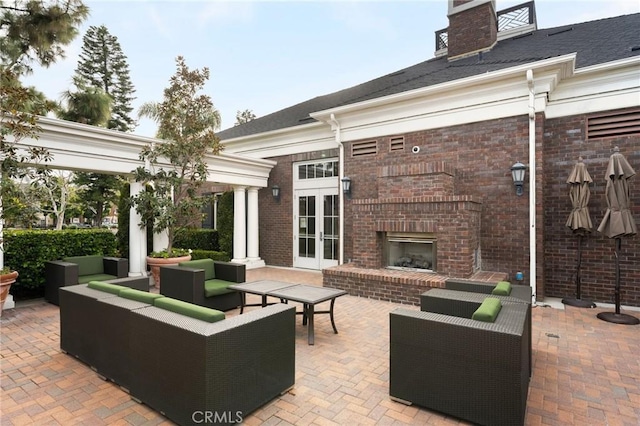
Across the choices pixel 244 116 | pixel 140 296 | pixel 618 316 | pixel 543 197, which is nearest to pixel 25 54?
pixel 140 296

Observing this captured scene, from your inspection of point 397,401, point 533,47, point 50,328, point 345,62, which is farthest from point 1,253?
point 533,47

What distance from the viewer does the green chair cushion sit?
15.6 feet

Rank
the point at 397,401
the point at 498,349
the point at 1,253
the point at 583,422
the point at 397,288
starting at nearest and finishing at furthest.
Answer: the point at 498,349 → the point at 583,422 → the point at 397,401 → the point at 1,253 → the point at 397,288

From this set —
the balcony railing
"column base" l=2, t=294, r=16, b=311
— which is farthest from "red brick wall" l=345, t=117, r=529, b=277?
"column base" l=2, t=294, r=16, b=311

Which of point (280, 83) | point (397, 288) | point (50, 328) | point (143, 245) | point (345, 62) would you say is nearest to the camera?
point (50, 328)

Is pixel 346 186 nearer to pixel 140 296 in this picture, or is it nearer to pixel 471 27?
pixel 471 27

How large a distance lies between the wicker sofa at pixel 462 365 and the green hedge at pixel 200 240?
28.2ft

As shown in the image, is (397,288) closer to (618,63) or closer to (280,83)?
(618,63)

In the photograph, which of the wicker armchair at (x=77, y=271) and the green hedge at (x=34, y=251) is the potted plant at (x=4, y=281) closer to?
the wicker armchair at (x=77, y=271)

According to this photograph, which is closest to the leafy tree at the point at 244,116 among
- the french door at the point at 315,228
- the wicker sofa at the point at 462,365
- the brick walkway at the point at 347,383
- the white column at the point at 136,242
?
the french door at the point at 315,228

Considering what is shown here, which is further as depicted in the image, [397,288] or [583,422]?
[397,288]

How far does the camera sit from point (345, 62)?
35.0 ft

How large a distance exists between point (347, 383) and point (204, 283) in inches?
111

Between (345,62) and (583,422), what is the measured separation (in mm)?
10588
